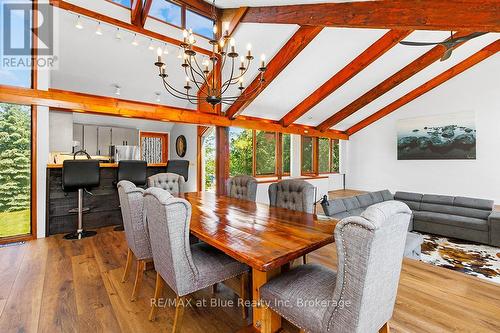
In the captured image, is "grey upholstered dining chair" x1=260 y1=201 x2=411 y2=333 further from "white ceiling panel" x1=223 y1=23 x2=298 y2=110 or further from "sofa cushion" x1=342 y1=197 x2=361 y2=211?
"white ceiling panel" x1=223 y1=23 x2=298 y2=110

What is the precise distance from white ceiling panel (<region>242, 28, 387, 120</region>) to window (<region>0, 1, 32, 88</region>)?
4086 mm

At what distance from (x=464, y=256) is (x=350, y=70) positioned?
3.86m

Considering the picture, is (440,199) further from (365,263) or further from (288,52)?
(365,263)

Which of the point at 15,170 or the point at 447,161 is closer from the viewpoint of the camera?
the point at 15,170

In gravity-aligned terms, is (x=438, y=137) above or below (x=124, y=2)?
below

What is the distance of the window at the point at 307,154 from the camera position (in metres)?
Result: 7.88

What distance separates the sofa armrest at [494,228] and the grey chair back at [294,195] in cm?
336

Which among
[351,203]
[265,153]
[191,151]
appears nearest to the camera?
[351,203]

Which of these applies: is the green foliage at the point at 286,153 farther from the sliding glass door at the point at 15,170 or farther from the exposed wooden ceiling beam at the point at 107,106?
the sliding glass door at the point at 15,170

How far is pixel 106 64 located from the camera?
4.63m

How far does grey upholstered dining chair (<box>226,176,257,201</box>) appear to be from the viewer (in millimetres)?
3201

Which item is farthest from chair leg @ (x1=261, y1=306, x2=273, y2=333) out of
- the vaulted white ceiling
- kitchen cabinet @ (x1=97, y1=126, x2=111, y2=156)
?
kitchen cabinet @ (x1=97, y1=126, x2=111, y2=156)

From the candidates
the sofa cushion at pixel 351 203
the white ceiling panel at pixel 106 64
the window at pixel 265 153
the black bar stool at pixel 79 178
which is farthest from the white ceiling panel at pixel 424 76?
the black bar stool at pixel 79 178

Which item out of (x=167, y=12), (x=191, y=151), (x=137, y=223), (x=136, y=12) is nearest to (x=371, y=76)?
(x=167, y=12)
